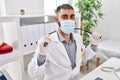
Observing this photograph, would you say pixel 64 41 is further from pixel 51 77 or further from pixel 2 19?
pixel 2 19

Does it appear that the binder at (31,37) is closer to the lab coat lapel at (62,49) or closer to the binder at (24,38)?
the binder at (24,38)

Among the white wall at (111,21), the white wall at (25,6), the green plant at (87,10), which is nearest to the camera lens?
the white wall at (25,6)

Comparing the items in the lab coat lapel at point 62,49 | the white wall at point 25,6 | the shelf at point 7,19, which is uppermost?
the white wall at point 25,6

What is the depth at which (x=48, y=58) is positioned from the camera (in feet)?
3.92

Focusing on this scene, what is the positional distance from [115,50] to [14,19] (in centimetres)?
160

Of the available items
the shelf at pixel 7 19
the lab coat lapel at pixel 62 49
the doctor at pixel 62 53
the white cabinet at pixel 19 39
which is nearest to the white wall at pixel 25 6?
the white cabinet at pixel 19 39

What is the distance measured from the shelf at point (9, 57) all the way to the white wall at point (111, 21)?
204cm

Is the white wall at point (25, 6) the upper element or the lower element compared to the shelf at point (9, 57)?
upper

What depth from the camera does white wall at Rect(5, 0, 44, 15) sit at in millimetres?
2051

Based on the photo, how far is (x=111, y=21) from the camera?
296cm

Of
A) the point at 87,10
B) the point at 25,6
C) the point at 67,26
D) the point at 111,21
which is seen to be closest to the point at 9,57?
the point at 67,26

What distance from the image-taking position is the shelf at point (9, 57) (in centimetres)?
144

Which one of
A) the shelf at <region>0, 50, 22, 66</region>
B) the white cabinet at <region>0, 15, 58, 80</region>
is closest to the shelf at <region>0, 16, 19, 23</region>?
the white cabinet at <region>0, 15, 58, 80</region>

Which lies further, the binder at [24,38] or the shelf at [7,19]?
the binder at [24,38]
